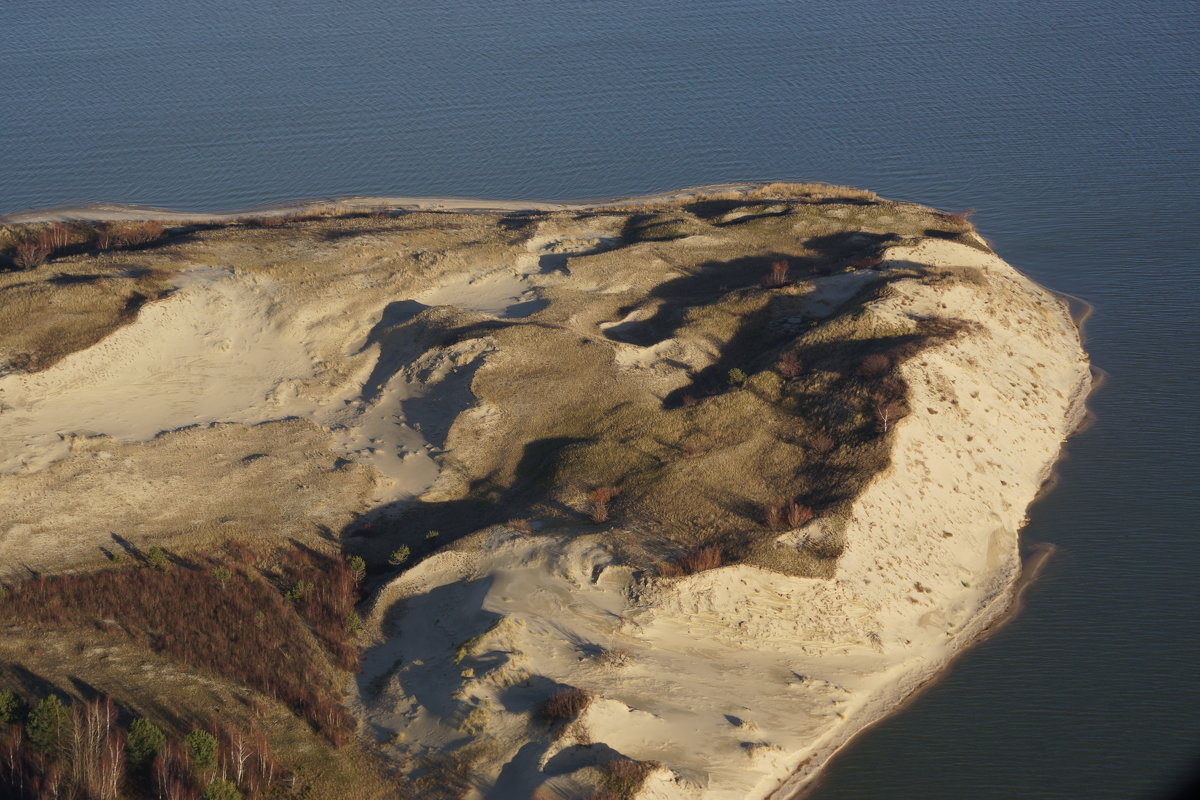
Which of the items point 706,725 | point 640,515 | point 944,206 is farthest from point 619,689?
point 944,206

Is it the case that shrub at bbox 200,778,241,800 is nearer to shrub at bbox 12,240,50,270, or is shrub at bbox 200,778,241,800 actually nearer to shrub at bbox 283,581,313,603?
shrub at bbox 283,581,313,603

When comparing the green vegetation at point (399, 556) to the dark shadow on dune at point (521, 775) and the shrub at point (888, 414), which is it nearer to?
the dark shadow on dune at point (521, 775)

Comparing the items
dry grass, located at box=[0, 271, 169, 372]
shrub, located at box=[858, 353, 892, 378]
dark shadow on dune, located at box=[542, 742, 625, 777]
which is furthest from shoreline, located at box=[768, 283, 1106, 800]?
dry grass, located at box=[0, 271, 169, 372]

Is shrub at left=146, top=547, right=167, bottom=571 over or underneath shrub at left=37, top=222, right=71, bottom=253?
underneath

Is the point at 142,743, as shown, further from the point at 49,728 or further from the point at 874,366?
the point at 874,366

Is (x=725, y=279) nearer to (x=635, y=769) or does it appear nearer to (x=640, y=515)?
(x=640, y=515)

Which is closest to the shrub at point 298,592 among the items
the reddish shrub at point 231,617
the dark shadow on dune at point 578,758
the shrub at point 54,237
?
the reddish shrub at point 231,617
